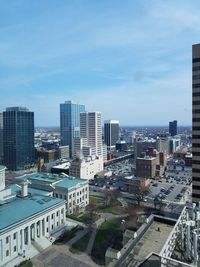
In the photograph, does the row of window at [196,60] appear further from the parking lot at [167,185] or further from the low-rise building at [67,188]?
the parking lot at [167,185]

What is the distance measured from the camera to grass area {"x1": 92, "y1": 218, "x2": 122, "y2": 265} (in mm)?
35844

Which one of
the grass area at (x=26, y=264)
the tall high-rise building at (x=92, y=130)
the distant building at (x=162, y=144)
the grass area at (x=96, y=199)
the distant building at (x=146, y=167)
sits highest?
the tall high-rise building at (x=92, y=130)

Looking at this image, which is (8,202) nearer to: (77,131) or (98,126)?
(98,126)

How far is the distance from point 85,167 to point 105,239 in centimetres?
4495

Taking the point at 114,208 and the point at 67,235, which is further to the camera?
the point at 114,208

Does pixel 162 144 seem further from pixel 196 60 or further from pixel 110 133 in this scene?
pixel 196 60

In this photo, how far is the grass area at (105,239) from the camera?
35844 millimetres

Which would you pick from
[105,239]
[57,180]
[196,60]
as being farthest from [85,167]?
[196,60]

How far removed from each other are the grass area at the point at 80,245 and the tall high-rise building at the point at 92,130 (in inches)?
2921

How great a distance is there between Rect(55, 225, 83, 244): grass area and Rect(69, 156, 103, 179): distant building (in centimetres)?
→ 3774

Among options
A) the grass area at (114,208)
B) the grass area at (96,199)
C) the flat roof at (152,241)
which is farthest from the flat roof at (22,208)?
the flat roof at (152,241)

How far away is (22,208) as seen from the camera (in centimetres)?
3978

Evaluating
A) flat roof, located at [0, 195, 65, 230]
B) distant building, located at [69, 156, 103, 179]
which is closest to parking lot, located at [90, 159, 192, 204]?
distant building, located at [69, 156, 103, 179]

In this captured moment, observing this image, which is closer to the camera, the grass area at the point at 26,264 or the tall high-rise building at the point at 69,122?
the grass area at the point at 26,264
